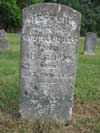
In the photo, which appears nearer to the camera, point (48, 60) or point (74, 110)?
point (48, 60)

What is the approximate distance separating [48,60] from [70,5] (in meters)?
44.7

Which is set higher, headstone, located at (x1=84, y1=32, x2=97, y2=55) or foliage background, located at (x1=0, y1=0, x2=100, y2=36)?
foliage background, located at (x1=0, y1=0, x2=100, y2=36)

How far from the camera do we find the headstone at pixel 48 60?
582 cm

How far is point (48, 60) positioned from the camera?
5.95 m

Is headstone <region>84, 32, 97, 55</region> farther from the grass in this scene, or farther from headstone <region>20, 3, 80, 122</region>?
headstone <region>20, 3, 80, 122</region>

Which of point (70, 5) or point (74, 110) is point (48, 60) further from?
point (70, 5)

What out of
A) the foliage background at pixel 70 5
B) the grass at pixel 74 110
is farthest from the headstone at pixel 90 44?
the foliage background at pixel 70 5

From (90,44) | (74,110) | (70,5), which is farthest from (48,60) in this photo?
(70,5)

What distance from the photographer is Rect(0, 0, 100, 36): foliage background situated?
154 feet

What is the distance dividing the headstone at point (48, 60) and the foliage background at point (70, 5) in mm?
40270

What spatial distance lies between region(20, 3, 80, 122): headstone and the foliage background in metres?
40.3

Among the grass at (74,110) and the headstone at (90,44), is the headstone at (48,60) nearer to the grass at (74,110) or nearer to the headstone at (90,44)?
the grass at (74,110)

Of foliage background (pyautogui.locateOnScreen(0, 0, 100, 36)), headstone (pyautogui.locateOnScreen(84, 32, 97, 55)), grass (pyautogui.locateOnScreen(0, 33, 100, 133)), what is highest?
foliage background (pyautogui.locateOnScreen(0, 0, 100, 36))

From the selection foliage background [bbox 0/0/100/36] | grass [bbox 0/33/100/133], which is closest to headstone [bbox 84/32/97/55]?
grass [bbox 0/33/100/133]
